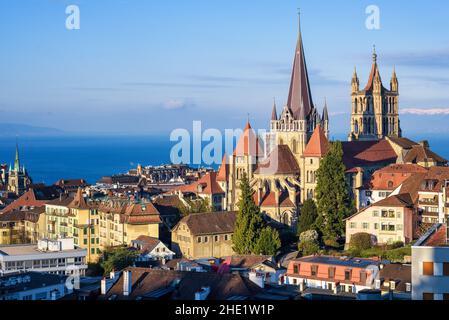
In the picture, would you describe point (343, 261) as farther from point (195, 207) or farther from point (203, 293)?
point (195, 207)

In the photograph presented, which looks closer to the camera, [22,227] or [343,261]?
[343,261]

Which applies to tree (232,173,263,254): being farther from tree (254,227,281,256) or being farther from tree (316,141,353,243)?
tree (316,141,353,243)

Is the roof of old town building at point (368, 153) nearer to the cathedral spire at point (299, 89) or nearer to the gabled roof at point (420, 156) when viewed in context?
the gabled roof at point (420, 156)

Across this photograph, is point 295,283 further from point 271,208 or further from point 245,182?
point 271,208

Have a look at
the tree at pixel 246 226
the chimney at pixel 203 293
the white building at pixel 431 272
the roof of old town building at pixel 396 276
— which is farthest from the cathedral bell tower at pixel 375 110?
the white building at pixel 431 272

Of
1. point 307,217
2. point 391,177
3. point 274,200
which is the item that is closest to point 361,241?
point 307,217
